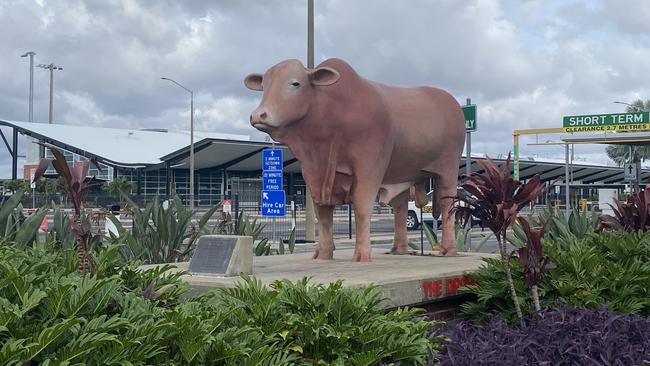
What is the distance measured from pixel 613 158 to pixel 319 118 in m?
60.5

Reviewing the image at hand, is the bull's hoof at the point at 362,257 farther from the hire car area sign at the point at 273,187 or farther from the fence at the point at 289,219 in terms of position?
the fence at the point at 289,219

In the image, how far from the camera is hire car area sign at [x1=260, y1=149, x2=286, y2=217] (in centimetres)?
1511

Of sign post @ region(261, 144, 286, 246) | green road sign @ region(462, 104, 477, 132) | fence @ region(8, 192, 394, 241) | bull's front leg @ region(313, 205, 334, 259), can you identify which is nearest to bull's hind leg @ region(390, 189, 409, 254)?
bull's front leg @ region(313, 205, 334, 259)

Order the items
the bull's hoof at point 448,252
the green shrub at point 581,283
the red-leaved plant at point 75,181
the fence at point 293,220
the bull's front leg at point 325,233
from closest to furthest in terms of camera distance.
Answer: the red-leaved plant at point 75,181 → the green shrub at point 581,283 → the bull's front leg at point 325,233 → the bull's hoof at point 448,252 → the fence at point 293,220

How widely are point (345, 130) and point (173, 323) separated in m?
3.54

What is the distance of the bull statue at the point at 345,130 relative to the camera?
6020 millimetres

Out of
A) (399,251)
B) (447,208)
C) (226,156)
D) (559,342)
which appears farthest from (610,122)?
(559,342)

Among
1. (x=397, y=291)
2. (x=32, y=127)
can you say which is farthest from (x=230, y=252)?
(x=32, y=127)

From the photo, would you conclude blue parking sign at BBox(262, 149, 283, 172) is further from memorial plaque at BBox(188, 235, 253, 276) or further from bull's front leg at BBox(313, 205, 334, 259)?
memorial plaque at BBox(188, 235, 253, 276)

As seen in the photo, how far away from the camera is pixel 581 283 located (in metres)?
5.30

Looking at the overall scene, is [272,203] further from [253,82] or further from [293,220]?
[253,82]

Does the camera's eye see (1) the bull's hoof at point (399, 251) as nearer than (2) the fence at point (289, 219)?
Yes

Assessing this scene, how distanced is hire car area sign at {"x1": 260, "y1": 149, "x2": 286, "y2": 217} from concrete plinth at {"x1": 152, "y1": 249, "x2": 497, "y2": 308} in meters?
7.90

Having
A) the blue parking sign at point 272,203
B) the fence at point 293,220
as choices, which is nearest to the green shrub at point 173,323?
the blue parking sign at point 272,203
